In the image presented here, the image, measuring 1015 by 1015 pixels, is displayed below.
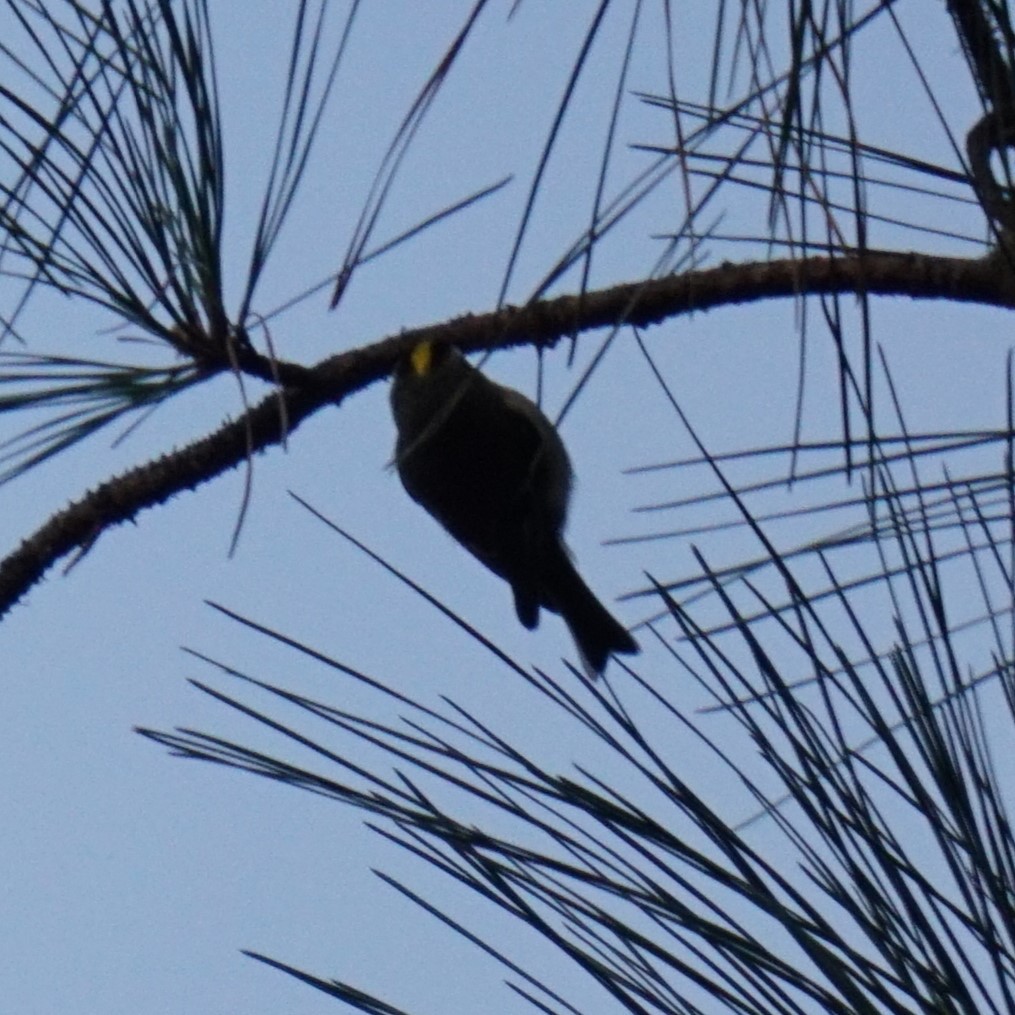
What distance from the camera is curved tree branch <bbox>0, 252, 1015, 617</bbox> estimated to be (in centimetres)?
100

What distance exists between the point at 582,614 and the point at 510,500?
247mm

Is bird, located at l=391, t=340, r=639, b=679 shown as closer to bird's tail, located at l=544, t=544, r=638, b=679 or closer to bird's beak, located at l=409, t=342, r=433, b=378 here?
bird's tail, located at l=544, t=544, r=638, b=679

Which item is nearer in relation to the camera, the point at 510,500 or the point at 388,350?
the point at 388,350

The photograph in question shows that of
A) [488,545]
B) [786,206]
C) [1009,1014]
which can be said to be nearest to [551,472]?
[488,545]

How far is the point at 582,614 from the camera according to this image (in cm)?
313

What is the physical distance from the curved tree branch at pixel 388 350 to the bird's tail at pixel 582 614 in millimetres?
1821

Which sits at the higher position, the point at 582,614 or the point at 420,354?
the point at 582,614

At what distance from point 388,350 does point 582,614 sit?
6.21 ft

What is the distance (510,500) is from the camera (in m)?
3.05

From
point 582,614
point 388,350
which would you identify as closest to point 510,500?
point 582,614

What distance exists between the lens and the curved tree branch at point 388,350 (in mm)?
1005

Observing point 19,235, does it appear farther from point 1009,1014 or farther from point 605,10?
point 1009,1014

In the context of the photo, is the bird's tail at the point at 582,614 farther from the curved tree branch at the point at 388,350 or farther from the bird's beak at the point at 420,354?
the curved tree branch at the point at 388,350

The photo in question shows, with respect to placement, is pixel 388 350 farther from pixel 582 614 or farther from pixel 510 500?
pixel 582 614
